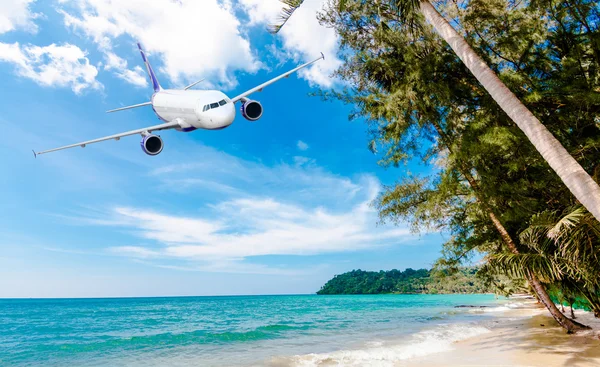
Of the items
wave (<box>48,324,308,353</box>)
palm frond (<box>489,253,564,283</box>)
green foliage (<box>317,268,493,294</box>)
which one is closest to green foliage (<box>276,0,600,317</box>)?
palm frond (<box>489,253,564,283</box>)

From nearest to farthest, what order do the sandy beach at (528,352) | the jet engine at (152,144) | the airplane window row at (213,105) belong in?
the sandy beach at (528,352) < the jet engine at (152,144) < the airplane window row at (213,105)

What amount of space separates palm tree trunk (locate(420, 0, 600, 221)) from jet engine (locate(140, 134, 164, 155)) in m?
12.2

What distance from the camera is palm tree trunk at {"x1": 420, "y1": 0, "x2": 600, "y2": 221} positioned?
4.55m

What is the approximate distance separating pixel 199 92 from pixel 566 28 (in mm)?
14470

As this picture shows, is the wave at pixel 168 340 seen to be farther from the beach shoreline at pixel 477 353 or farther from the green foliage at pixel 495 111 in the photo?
the green foliage at pixel 495 111

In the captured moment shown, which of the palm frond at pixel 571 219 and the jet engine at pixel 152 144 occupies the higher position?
the jet engine at pixel 152 144

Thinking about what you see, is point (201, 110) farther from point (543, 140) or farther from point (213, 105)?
point (543, 140)

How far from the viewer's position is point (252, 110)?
16.4 metres

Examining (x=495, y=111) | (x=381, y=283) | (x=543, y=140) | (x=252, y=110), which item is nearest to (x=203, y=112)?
(x=252, y=110)

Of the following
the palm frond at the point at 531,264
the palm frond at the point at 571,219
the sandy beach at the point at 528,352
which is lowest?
the sandy beach at the point at 528,352

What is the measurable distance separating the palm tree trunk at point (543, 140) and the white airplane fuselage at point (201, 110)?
11995 millimetres

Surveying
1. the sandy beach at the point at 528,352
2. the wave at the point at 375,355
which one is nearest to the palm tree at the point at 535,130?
the sandy beach at the point at 528,352

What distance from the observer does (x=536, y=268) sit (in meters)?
7.72

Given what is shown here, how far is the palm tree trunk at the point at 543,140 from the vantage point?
455 centimetres
